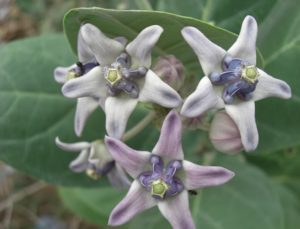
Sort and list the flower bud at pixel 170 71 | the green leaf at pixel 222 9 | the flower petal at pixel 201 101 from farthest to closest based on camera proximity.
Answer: the green leaf at pixel 222 9 < the flower bud at pixel 170 71 < the flower petal at pixel 201 101

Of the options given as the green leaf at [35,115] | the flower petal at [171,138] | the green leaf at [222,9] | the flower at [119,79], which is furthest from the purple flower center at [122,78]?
the green leaf at [35,115]

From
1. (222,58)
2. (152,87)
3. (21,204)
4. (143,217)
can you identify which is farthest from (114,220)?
(21,204)

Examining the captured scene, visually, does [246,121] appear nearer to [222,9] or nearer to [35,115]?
[222,9]

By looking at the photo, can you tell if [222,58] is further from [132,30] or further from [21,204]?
[21,204]

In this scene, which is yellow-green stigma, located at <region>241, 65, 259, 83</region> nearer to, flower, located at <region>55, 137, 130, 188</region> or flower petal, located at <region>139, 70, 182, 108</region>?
flower petal, located at <region>139, 70, 182, 108</region>

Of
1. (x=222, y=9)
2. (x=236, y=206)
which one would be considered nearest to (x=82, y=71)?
(x=222, y=9)

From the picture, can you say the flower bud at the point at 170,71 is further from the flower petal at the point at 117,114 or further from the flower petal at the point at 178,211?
the flower petal at the point at 178,211
